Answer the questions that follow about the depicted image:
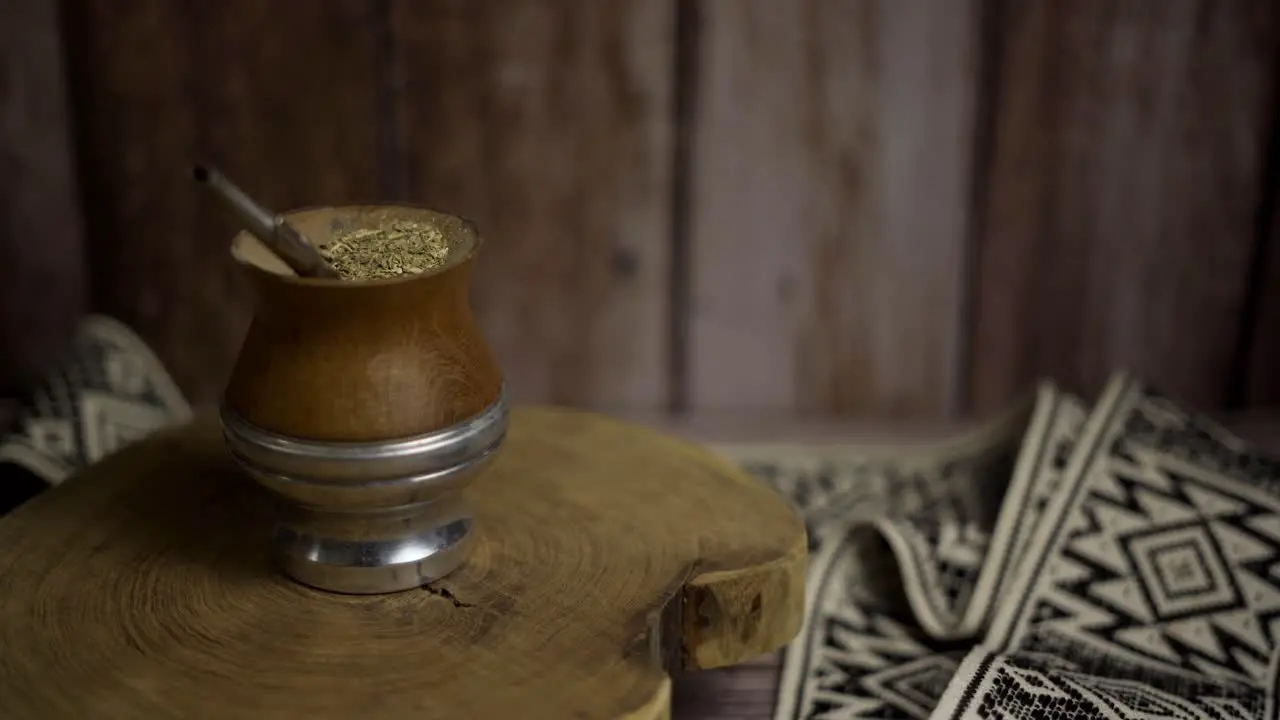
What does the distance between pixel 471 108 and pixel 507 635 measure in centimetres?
72

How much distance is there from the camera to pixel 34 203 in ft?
4.60

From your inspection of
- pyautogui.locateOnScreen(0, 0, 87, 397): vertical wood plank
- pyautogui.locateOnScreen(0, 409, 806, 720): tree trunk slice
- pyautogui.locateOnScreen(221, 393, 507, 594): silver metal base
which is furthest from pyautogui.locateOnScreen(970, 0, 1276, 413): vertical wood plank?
pyautogui.locateOnScreen(0, 0, 87, 397): vertical wood plank

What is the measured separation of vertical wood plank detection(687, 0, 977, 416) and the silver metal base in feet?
2.10

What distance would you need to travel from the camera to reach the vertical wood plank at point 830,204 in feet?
4.50

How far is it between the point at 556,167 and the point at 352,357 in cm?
68

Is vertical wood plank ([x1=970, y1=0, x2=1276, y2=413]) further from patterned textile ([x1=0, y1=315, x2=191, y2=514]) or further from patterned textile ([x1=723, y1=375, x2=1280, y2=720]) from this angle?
patterned textile ([x1=0, y1=315, x2=191, y2=514])

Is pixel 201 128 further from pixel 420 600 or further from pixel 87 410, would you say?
pixel 420 600

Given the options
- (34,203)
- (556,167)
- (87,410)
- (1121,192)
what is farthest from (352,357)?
(1121,192)

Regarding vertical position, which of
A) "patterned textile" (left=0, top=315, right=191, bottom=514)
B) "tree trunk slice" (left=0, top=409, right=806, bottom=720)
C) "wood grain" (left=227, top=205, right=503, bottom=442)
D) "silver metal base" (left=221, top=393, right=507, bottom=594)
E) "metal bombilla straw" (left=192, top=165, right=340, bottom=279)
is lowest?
"patterned textile" (left=0, top=315, right=191, bottom=514)

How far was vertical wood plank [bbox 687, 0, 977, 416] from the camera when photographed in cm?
137

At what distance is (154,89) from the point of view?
4.48 ft

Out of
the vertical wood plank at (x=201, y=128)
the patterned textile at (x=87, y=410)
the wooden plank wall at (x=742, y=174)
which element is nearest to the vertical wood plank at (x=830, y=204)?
the wooden plank wall at (x=742, y=174)

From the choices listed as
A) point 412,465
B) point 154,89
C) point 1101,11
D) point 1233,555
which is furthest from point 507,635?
point 1101,11

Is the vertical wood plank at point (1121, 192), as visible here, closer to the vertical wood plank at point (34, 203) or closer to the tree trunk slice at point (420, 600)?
the tree trunk slice at point (420, 600)
